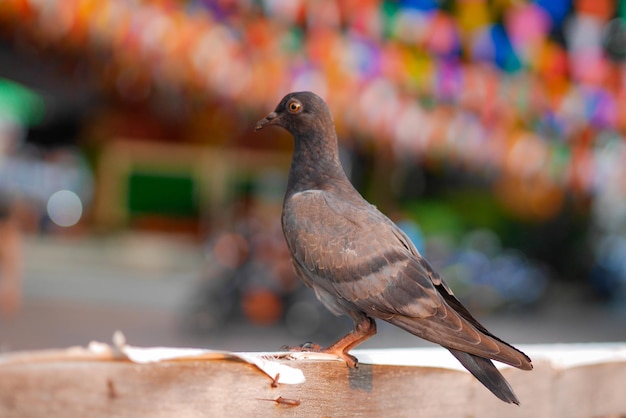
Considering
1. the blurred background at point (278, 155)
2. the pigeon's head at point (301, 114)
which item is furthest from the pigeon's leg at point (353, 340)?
the blurred background at point (278, 155)

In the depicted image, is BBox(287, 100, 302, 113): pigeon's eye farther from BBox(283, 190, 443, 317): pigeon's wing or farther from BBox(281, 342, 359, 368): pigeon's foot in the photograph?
BBox(281, 342, 359, 368): pigeon's foot

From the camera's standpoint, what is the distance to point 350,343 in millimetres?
1972

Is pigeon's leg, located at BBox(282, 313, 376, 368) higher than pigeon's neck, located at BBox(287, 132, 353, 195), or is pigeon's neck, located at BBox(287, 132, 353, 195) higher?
pigeon's neck, located at BBox(287, 132, 353, 195)

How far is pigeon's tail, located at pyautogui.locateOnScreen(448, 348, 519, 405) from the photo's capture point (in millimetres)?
1748

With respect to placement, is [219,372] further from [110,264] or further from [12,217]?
[110,264]

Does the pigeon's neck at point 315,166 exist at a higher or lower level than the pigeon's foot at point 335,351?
higher

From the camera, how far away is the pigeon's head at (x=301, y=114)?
2.32m

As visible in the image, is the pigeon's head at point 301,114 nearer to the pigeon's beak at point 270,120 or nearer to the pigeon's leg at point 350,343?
the pigeon's beak at point 270,120

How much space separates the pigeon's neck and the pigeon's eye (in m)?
0.08

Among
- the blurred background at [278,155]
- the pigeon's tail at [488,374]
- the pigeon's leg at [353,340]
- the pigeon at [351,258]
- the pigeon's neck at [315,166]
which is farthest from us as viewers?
the blurred background at [278,155]

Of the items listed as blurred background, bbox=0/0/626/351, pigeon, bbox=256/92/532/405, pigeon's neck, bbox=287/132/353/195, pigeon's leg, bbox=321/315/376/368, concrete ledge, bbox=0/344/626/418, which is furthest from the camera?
blurred background, bbox=0/0/626/351

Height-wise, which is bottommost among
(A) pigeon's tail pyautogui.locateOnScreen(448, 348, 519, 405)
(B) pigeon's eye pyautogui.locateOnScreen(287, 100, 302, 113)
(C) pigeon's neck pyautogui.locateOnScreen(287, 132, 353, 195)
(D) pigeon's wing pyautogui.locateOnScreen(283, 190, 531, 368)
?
(A) pigeon's tail pyautogui.locateOnScreen(448, 348, 519, 405)

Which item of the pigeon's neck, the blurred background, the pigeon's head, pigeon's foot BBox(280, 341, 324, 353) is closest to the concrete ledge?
pigeon's foot BBox(280, 341, 324, 353)

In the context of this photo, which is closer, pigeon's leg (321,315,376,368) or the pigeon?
pigeon's leg (321,315,376,368)
